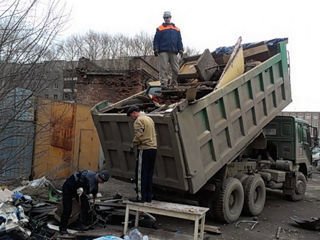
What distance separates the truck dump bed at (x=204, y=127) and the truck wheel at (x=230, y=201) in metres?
0.51

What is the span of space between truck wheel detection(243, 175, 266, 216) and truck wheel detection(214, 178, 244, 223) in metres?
0.25

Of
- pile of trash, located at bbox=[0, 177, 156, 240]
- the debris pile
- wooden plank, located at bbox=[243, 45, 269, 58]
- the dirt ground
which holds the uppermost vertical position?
wooden plank, located at bbox=[243, 45, 269, 58]

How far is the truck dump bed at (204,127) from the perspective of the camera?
224 inches

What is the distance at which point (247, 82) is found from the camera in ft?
23.2

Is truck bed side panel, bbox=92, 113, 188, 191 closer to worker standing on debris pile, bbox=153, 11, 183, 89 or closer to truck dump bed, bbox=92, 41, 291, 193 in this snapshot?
truck dump bed, bbox=92, 41, 291, 193

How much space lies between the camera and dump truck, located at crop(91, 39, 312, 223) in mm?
5750

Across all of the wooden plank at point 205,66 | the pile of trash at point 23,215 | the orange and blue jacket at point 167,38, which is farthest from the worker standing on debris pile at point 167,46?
the pile of trash at point 23,215

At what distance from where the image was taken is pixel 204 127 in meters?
6.10

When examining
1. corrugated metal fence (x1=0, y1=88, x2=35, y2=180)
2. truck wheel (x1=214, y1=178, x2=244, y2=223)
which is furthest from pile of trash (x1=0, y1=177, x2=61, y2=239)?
truck wheel (x1=214, y1=178, x2=244, y2=223)

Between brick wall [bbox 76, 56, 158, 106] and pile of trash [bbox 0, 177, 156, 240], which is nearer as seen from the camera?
pile of trash [bbox 0, 177, 156, 240]

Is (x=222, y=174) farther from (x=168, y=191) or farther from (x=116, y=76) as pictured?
(x=116, y=76)

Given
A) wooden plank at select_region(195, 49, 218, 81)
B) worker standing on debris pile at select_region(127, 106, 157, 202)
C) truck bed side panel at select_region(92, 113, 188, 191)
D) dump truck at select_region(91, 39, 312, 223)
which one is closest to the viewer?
worker standing on debris pile at select_region(127, 106, 157, 202)

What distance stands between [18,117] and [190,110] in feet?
9.01

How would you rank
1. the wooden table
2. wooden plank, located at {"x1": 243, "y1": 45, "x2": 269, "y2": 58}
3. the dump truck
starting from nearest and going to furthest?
1. the wooden table
2. the dump truck
3. wooden plank, located at {"x1": 243, "y1": 45, "x2": 269, "y2": 58}
